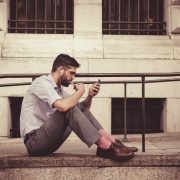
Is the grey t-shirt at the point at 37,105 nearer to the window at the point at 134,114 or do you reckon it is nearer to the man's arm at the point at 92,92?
the man's arm at the point at 92,92

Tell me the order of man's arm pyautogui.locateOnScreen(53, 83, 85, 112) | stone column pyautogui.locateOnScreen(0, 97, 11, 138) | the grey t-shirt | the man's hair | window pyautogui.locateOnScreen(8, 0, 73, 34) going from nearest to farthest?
man's arm pyautogui.locateOnScreen(53, 83, 85, 112)
the grey t-shirt
the man's hair
stone column pyautogui.locateOnScreen(0, 97, 11, 138)
window pyautogui.locateOnScreen(8, 0, 73, 34)

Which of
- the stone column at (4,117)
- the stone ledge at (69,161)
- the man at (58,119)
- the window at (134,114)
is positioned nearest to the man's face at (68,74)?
the man at (58,119)

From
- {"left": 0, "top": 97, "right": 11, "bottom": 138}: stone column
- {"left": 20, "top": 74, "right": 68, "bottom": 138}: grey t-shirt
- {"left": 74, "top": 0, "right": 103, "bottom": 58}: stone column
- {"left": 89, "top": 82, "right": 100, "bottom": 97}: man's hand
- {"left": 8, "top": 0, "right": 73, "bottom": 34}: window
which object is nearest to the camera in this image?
{"left": 20, "top": 74, "right": 68, "bottom": 138}: grey t-shirt

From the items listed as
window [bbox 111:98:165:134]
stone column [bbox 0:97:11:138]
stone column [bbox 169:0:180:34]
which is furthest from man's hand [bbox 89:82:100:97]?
stone column [bbox 169:0:180:34]

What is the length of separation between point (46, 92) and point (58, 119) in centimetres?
30

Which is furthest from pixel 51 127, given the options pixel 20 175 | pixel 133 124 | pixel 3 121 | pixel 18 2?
pixel 18 2

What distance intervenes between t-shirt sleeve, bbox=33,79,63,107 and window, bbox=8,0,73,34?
404cm

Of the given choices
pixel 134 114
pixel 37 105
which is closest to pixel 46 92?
pixel 37 105

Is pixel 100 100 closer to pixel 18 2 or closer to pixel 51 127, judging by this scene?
pixel 18 2

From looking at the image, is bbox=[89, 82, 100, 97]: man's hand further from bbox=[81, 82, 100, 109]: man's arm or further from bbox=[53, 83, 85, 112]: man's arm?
bbox=[53, 83, 85, 112]: man's arm

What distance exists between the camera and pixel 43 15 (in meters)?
8.68

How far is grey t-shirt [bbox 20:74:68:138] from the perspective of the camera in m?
4.64

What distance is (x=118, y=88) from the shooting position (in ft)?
26.7

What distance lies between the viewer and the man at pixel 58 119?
4457 mm
